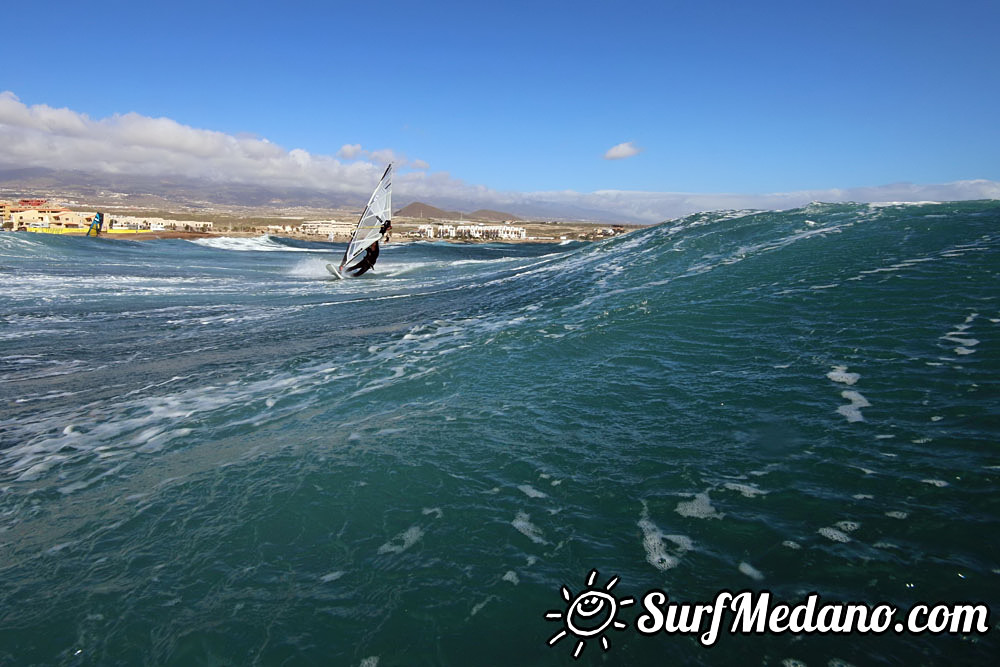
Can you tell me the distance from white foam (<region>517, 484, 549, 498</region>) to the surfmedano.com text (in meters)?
1.36

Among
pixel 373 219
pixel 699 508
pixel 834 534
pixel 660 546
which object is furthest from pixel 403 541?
pixel 373 219

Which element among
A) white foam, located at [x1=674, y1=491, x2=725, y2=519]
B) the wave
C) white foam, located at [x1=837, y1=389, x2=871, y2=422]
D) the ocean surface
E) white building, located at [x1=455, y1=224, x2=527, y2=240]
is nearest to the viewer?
the ocean surface

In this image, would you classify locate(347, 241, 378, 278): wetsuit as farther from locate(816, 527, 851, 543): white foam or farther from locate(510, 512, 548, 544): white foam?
locate(816, 527, 851, 543): white foam

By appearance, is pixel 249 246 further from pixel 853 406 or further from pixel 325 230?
pixel 853 406

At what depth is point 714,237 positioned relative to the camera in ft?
58.4

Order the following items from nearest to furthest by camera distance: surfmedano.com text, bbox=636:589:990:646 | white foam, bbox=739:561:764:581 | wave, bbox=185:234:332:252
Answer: surfmedano.com text, bbox=636:589:990:646, white foam, bbox=739:561:764:581, wave, bbox=185:234:332:252

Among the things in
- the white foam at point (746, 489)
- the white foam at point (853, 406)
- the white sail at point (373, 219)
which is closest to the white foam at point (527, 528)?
the white foam at point (746, 489)

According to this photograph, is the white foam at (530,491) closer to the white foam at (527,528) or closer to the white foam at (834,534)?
the white foam at (527,528)

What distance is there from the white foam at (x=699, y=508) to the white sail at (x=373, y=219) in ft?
90.8

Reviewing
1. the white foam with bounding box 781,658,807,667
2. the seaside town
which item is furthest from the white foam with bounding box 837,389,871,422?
the seaside town

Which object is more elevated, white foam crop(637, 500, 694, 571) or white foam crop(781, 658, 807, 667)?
white foam crop(637, 500, 694, 571)

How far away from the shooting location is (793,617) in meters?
3.12

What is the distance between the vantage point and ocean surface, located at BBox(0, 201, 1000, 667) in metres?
3.15

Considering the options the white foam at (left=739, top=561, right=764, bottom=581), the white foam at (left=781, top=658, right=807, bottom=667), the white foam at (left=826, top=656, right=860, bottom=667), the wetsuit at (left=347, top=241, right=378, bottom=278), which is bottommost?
the white foam at (left=781, top=658, right=807, bottom=667)
